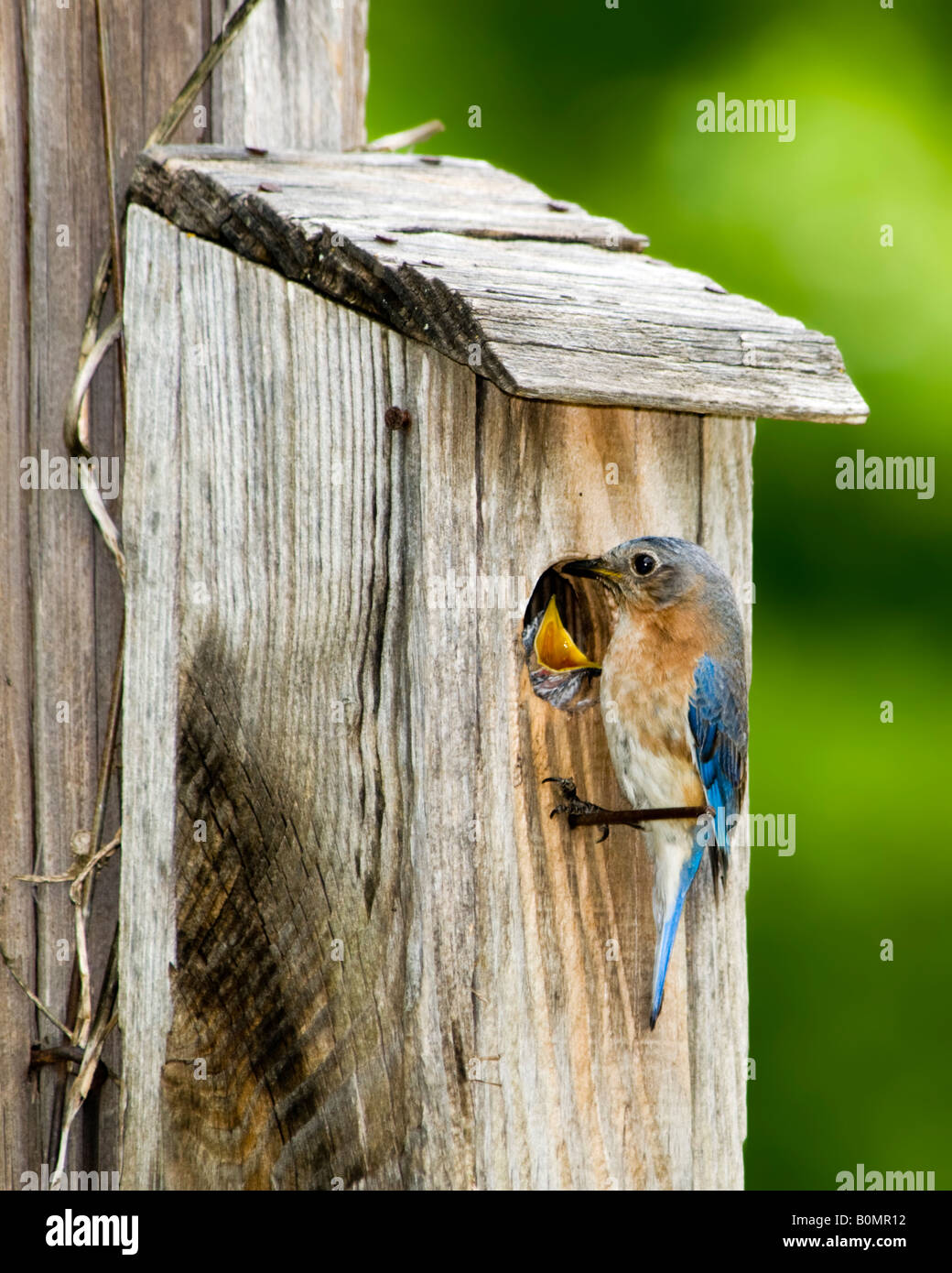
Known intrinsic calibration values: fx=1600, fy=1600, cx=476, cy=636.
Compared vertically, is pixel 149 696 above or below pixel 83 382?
below

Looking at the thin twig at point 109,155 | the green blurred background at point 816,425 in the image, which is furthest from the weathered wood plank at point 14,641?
the green blurred background at point 816,425

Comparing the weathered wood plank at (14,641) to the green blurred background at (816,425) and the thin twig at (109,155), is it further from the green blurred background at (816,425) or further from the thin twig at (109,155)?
the green blurred background at (816,425)

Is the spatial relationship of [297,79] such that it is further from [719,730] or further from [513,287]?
[719,730]

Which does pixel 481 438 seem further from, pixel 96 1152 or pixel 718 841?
pixel 96 1152

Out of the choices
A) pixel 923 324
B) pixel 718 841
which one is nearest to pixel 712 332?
pixel 718 841

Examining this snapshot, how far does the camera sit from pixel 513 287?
238 centimetres

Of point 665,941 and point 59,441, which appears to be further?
point 59,441

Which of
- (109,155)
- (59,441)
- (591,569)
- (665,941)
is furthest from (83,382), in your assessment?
(665,941)

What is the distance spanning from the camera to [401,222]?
2.61 meters

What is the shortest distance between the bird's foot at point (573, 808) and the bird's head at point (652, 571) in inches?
13.7

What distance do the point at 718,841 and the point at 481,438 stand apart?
0.83m

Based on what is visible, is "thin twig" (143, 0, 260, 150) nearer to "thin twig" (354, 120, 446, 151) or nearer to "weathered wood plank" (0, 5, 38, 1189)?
"weathered wood plank" (0, 5, 38, 1189)

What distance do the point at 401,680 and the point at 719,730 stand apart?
0.70 m

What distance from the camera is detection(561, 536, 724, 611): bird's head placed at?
Result: 8.60 feet
